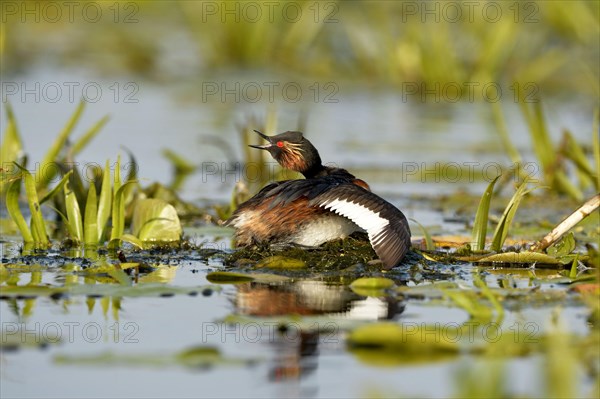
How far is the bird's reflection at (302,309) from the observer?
5.28 meters

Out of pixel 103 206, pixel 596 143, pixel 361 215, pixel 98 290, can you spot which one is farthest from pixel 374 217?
pixel 596 143

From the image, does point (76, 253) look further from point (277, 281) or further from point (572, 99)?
point (572, 99)

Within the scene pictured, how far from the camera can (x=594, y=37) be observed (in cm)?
1830

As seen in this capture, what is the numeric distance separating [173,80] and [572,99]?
621 centimetres

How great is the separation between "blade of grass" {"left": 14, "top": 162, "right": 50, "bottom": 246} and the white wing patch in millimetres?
1927

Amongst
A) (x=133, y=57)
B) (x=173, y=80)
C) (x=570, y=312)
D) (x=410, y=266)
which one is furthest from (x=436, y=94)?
(x=570, y=312)

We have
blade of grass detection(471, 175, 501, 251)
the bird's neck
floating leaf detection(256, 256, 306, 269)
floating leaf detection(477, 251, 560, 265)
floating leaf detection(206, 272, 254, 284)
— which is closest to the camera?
floating leaf detection(206, 272, 254, 284)

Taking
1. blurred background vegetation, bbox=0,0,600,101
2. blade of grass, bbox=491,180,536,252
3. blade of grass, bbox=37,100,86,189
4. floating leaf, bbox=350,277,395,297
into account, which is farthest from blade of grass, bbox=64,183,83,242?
blurred background vegetation, bbox=0,0,600,101

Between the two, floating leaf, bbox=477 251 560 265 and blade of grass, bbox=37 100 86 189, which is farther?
blade of grass, bbox=37 100 86 189

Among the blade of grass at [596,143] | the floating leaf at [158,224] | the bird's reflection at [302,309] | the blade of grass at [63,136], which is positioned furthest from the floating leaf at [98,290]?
the blade of grass at [596,143]

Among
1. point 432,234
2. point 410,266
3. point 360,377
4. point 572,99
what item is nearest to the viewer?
point 360,377

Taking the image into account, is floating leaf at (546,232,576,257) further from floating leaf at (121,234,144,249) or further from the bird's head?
floating leaf at (121,234,144,249)

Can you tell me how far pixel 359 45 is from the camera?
1844cm

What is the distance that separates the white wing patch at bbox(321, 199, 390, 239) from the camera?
23.5 ft
